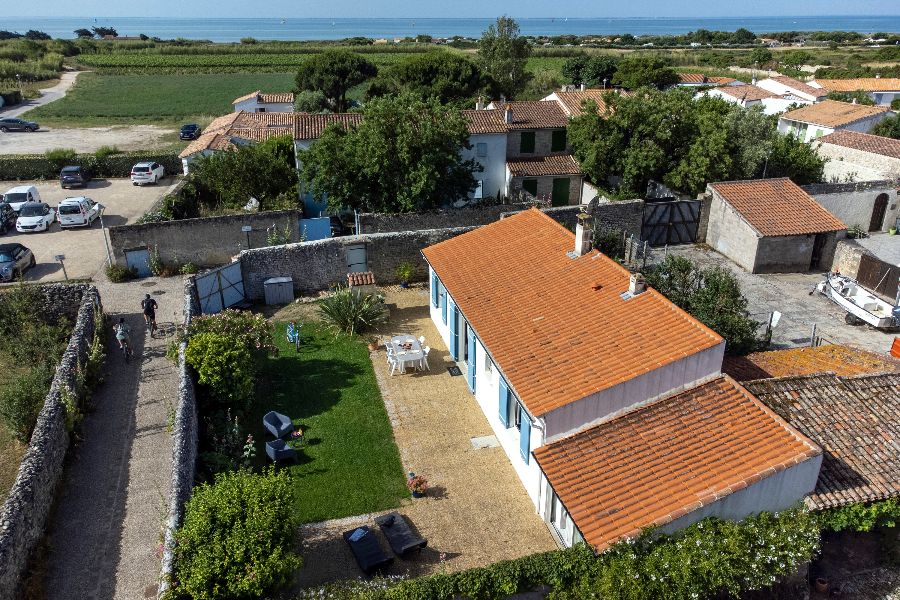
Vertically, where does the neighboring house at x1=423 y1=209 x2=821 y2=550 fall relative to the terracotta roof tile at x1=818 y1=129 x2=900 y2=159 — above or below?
below

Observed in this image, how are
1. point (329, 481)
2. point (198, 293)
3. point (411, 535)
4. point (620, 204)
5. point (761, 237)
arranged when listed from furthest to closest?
1. point (620, 204)
2. point (761, 237)
3. point (198, 293)
4. point (329, 481)
5. point (411, 535)

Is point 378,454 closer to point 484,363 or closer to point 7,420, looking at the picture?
point 484,363

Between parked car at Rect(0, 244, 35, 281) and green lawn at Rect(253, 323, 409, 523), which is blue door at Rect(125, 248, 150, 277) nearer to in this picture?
parked car at Rect(0, 244, 35, 281)

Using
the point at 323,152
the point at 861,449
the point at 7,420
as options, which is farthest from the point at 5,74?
the point at 861,449

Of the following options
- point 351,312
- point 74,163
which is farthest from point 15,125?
point 351,312

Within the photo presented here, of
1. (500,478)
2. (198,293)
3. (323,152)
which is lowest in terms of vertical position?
(500,478)

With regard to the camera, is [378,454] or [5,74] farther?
[5,74]

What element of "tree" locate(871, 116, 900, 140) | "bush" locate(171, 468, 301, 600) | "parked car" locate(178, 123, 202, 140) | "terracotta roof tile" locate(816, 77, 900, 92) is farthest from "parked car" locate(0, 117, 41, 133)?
"terracotta roof tile" locate(816, 77, 900, 92)
